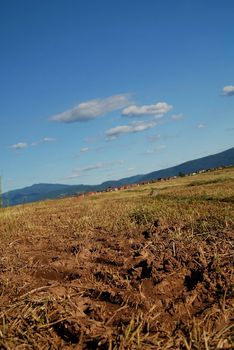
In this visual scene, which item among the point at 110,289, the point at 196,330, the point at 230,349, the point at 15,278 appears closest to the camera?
the point at 230,349

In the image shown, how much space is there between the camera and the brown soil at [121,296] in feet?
11.7

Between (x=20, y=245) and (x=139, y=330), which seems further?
(x=20, y=245)

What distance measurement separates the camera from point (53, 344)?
3.59 metres

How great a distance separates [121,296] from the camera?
4402 millimetres

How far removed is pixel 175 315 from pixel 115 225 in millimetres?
6409

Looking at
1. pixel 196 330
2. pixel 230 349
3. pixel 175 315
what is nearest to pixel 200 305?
pixel 175 315

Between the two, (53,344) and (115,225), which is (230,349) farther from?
(115,225)

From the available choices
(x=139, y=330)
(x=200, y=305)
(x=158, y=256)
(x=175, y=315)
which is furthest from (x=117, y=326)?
(x=158, y=256)

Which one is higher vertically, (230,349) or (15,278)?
(15,278)

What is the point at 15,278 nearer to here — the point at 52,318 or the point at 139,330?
the point at 52,318

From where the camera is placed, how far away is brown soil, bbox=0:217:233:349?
3.57 metres

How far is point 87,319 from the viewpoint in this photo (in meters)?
3.94

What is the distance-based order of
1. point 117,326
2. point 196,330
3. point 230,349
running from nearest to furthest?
1. point 230,349
2. point 196,330
3. point 117,326

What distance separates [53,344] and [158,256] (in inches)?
95.3
